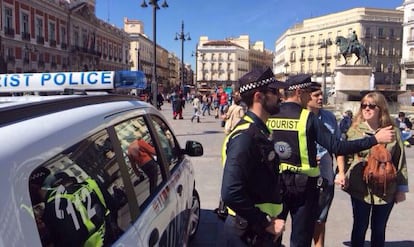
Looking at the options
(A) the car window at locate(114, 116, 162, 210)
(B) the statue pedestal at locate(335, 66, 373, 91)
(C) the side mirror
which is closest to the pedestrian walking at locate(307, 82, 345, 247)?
(C) the side mirror

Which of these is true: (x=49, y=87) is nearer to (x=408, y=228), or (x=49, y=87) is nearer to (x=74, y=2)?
(x=408, y=228)

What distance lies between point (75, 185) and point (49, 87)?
185 centimetres

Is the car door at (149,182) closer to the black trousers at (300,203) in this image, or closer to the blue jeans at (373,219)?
the black trousers at (300,203)

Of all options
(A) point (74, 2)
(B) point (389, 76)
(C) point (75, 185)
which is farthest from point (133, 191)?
(B) point (389, 76)

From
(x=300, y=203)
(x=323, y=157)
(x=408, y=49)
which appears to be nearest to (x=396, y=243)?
(x=323, y=157)

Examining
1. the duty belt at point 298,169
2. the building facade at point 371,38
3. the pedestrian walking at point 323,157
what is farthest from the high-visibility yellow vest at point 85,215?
the building facade at point 371,38

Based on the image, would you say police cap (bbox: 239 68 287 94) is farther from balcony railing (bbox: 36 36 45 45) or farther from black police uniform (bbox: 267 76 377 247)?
balcony railing (bbox: 36 36 45 45)

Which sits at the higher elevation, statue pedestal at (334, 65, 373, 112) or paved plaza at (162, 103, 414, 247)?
statue pedestal at (334, 65, 373, 112)

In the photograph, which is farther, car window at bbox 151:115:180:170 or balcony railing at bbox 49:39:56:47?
balcony railing at bbox 49:39:56:47

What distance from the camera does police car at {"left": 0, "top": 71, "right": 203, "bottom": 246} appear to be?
125 cm

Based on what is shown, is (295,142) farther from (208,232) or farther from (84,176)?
(208,232)

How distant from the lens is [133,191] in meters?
2.13

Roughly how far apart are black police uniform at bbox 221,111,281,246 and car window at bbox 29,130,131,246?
59 cm

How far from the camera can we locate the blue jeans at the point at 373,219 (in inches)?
137
